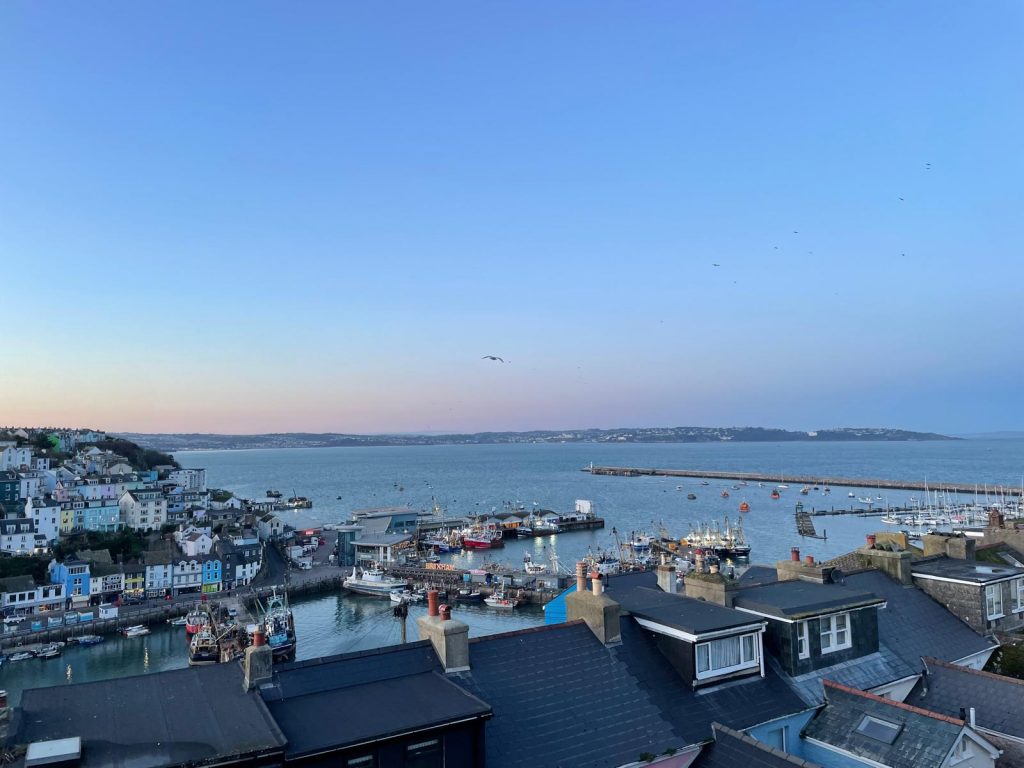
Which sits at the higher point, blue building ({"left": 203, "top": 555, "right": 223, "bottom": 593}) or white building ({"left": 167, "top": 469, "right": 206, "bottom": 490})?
white building ({"left": 167, "top": 469, "right": 206, "bottom": 490})

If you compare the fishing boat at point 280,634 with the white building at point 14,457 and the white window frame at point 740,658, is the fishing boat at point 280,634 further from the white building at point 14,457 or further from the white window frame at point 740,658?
the white building at point 14,457

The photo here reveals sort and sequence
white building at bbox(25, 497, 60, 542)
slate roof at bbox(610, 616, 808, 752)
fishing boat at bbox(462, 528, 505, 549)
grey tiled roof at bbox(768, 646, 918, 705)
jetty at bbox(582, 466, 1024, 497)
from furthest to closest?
1. jetty at bbox(582, 466, 1024, 497)
2. fishing boat at bbox(462, 528, 505, 549)
3. white building at bbox(25, 497, 60, 542)
4. grey tiled roof at bbox(768, 646, 918, 705)
5. slate roof at bbox(610, 616, 808, 752)

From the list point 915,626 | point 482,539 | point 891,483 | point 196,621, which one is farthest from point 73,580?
point 891,483

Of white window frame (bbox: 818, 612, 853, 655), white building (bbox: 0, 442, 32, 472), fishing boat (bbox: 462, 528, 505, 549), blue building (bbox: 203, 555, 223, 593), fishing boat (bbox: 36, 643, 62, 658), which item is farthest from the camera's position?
white building (bbox: 0, 442, 32, 472)

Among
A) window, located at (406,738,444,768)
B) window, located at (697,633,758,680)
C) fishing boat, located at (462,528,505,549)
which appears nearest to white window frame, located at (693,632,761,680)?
window, located at (697,633,758,680)

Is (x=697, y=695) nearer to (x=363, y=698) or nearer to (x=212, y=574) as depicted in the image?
(x=363, y=698)

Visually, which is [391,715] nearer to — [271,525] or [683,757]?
[683,757]

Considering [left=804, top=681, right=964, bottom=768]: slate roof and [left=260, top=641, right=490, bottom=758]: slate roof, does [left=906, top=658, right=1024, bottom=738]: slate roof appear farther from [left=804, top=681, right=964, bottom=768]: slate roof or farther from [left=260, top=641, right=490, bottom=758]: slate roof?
[left=260, top=641, right=490, bottom=758]: slate roof
